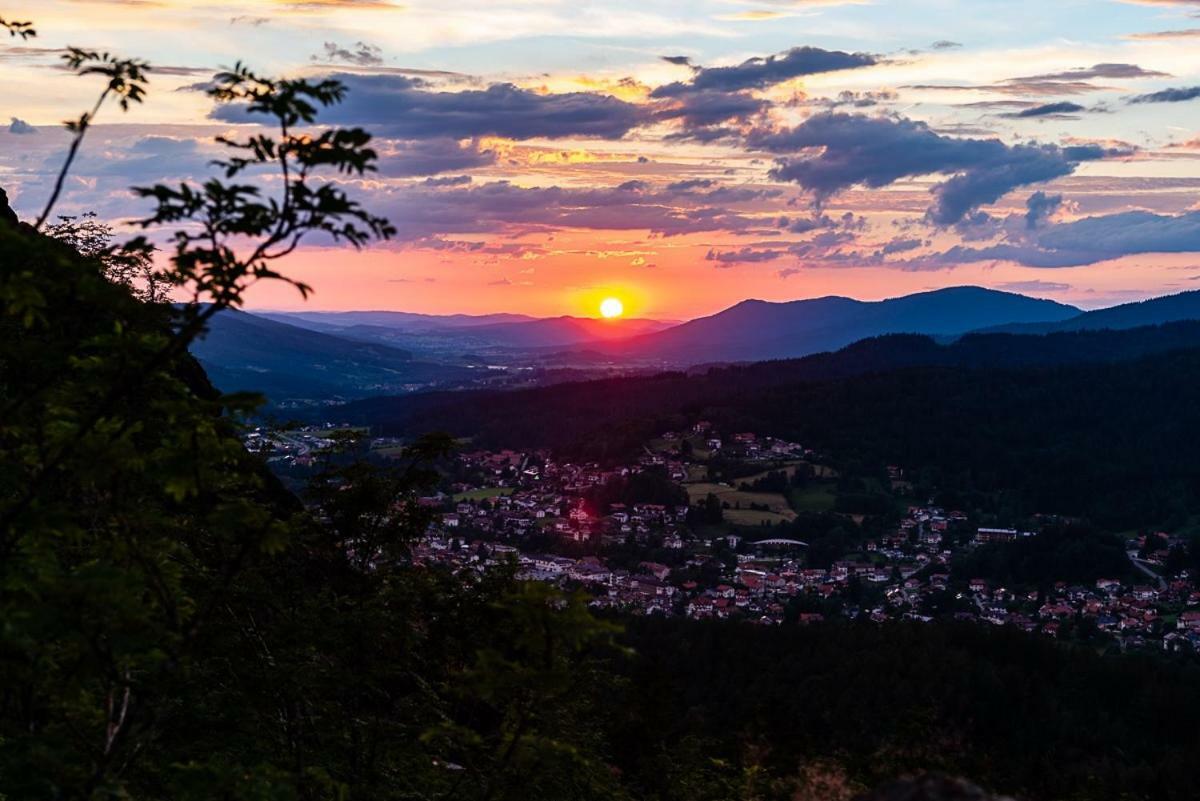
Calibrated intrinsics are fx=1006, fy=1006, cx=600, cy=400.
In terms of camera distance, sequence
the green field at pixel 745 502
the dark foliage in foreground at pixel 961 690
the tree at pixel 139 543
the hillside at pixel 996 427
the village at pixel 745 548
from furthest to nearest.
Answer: the hillside at pixel 996 427 < the green field at pixel 745 502 < the village at pixel 745 548 < the dark foliage in foreground at pixel 961 690 < the tree at pixel 139 543

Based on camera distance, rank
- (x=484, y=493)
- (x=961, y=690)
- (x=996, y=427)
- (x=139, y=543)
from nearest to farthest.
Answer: (x=139, y=543) < (x=961, y=690) < (x=484, y=493) < (x=996, y=427)

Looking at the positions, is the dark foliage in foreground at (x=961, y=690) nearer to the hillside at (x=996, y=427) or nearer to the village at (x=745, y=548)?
the village at (x=745, y=548)

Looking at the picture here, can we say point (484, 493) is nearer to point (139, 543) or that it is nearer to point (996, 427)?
point (996, 427)

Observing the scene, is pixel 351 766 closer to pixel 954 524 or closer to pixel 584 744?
pixel 584 744

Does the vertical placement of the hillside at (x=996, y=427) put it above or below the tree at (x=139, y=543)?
below

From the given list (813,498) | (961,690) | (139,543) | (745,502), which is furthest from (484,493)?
(139,543)

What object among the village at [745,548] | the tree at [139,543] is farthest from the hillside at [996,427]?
the tree at [139,543]

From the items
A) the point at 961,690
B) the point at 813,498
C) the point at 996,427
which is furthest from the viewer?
the point at 996,427

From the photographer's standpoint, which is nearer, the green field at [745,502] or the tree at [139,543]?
the tree at [139,543]
